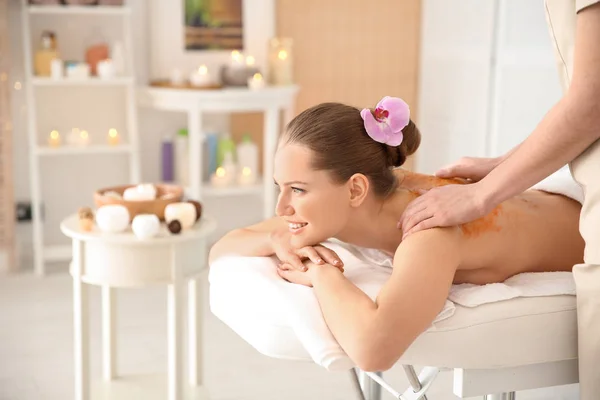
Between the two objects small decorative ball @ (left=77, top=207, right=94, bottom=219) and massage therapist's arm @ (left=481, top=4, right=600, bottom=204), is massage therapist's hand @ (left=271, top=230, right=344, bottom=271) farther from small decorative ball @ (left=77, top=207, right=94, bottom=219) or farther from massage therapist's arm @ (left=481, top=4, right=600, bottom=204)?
small decorative ball @ (left=77, top=207, right=94, bottom=219)

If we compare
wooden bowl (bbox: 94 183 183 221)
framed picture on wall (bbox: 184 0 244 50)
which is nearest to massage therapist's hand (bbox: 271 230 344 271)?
wooden bowl (bbox: 94 183 183 221)

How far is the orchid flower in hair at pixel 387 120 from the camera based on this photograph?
1380 mm

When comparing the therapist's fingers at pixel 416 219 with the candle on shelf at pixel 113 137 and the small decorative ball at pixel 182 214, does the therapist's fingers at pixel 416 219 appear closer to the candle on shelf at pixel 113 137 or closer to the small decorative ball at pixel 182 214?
the small decorative ball at pixel 182 214

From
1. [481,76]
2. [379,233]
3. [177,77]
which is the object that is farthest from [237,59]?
[379,233]

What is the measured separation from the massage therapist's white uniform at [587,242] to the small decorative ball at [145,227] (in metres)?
1.08

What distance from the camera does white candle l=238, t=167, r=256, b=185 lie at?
388cm

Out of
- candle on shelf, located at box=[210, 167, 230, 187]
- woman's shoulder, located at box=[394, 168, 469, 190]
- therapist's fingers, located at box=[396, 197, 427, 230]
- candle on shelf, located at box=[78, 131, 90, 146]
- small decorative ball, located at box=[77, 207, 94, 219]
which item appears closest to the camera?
therapist's fingers, located at box=[396, 197, 427, 230]

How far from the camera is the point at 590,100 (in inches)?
48.9

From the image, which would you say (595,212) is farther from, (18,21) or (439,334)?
(18,21)

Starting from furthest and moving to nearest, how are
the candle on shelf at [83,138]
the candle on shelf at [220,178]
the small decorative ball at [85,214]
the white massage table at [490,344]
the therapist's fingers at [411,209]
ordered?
the candle on shelf at [220,178] → the candle on shelf at [83,138] → the small decorative ball at [85,214] → the therapist's fingers at [411,209] → the white massage table at [490,344]

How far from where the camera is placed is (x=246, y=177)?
389 centimetres

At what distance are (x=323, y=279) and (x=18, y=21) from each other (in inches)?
112

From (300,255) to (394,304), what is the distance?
0.29 m

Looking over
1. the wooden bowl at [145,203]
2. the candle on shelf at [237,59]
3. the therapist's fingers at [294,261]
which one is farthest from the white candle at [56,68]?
the therapist's fingers at [294,261]
